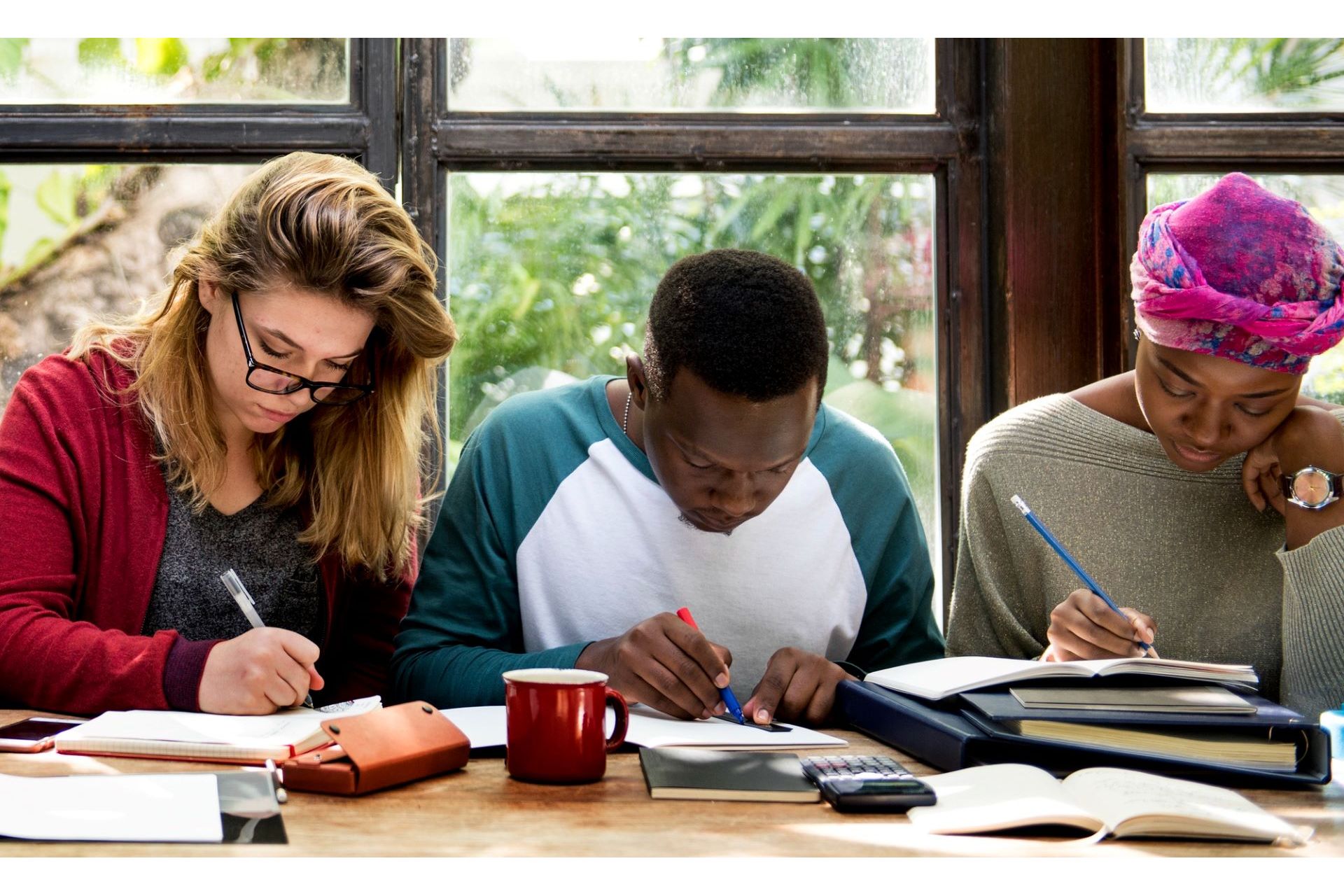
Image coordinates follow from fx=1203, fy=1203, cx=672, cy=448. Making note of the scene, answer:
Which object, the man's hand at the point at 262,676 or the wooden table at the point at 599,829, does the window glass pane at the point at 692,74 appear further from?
the wooden table at the point at 599,829

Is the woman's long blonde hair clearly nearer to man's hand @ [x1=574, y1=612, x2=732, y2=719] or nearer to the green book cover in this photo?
man's hand @ [x1=574, y1=612, x2=732, y2=719]

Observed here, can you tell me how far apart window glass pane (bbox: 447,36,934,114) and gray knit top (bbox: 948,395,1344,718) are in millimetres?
895

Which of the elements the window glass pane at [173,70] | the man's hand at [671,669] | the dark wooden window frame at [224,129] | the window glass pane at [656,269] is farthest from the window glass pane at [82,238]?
the man's hand at [671,669]

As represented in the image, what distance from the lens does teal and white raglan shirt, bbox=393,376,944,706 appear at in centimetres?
178

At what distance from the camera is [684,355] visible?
5.00ft

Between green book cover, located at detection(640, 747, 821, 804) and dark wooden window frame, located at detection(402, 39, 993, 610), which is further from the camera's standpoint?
dark wooden window frame, located at detection(402, 39, 993, 610)

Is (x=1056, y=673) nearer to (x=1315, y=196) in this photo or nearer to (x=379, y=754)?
(x=379, y=754)

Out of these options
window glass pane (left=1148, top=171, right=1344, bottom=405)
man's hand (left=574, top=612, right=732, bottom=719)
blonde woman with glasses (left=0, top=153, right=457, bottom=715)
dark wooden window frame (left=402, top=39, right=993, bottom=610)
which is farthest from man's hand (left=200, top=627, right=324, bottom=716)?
window glass pane (left=1148, top=171, right=1344, bottom=405)

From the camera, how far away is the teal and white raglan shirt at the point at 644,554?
178 cm

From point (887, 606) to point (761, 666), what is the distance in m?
0.22

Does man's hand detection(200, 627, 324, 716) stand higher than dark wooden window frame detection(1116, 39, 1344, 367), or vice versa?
dark wooden window frame detection(1116, 39, 1344, 367)

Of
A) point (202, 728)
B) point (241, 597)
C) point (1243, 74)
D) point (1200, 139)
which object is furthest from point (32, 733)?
point (1243, 74)

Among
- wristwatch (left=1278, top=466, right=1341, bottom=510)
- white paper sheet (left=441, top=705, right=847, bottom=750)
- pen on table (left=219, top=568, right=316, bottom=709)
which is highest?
wristwatch (left=1278, top=466, right=1341, bottom=510)

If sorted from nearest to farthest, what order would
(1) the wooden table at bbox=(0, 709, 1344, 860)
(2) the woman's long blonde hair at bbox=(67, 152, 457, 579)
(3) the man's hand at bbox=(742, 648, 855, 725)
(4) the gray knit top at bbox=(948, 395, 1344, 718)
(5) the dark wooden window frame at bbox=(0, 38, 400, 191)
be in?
1. (1) the wooden table at bbox=(0, 709, 1344, 860)
2. (3) the man's hand at bbox=(742, 648, 855, 725)
3. (2) the woman's long blonde hair at bbox=(67, 152, 457, 579)
4. (4) the gray knit top at bbox=(948, 395, 1344, 718)
5. (5) the dark wooden window frame at bbox=(0, 38, 400, 191)
